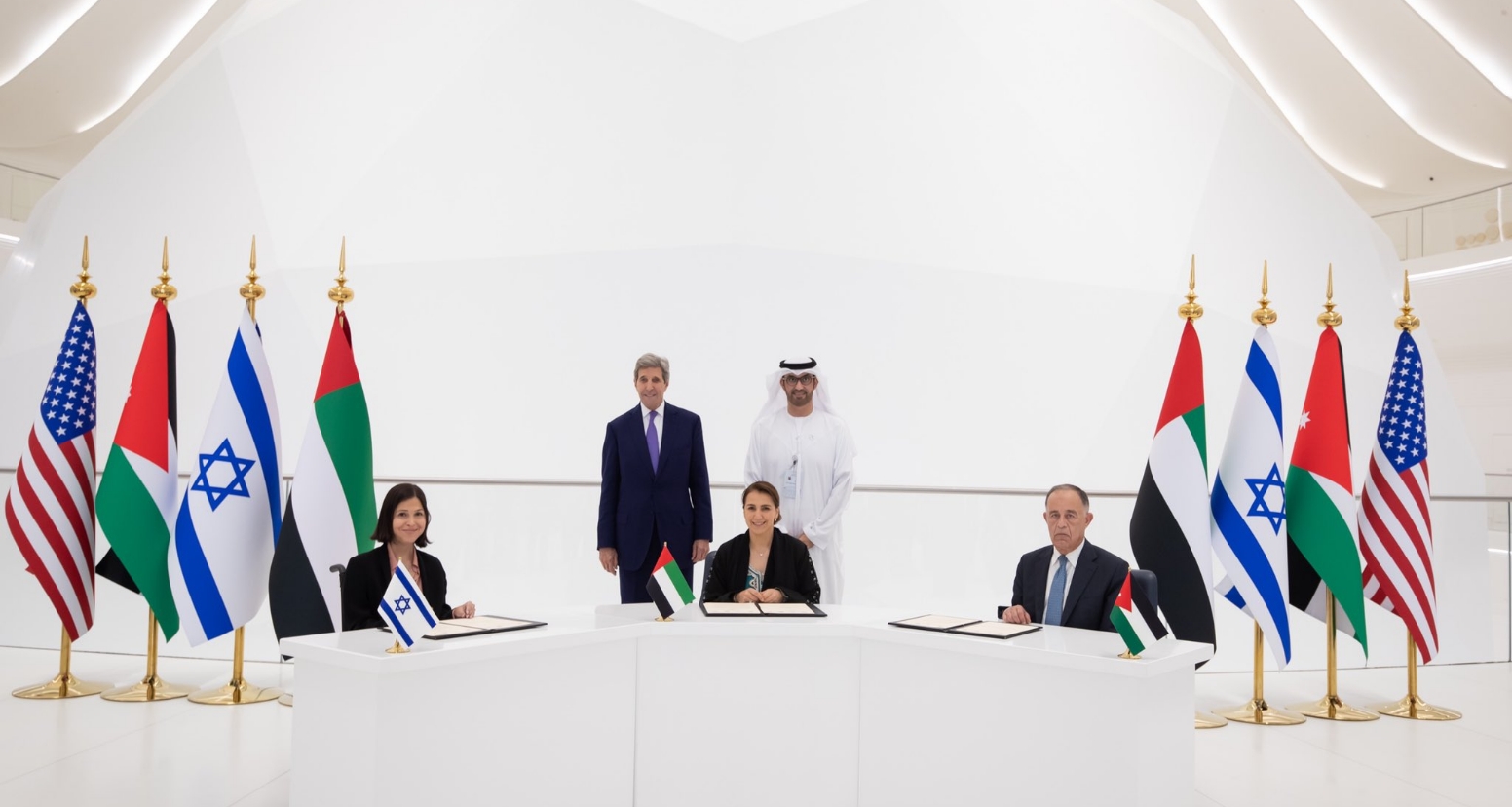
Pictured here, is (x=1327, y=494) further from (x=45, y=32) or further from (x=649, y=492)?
(x=45, y=32)

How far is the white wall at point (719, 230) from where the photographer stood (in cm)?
866

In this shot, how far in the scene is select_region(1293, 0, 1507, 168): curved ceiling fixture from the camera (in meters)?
19.3

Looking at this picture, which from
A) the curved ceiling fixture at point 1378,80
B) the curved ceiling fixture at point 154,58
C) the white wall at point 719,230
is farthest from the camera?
the curved ceiling fixture at point 154,58

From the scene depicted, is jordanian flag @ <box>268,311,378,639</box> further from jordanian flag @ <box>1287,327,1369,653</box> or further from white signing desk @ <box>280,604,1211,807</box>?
jordanian flag @ <box>1287,327,1369,653</box>

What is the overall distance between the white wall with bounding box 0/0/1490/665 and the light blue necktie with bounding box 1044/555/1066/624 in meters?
Answer: 4.38

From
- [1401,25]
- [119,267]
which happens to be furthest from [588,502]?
[1401,25]

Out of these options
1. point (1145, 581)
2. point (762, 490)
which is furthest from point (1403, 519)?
point (762, 490)

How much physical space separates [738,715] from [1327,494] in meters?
3.90

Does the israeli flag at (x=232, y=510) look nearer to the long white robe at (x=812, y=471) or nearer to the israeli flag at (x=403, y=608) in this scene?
the long white robe at (x=812, y=471)

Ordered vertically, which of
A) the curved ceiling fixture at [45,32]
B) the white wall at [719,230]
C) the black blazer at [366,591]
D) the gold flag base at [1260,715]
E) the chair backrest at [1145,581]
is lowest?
the gold flag base at [1260,715]

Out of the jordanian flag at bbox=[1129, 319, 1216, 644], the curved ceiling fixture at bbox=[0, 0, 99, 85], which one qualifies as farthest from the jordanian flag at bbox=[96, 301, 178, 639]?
the curved ceiling fixture at bbox=[0, 0, 99, 85]

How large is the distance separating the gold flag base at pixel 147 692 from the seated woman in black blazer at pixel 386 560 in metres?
2.53

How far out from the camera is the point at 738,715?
3629 millimetres

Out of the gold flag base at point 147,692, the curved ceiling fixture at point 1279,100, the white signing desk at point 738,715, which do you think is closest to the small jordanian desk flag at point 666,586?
the white signing desk at point 738,715
